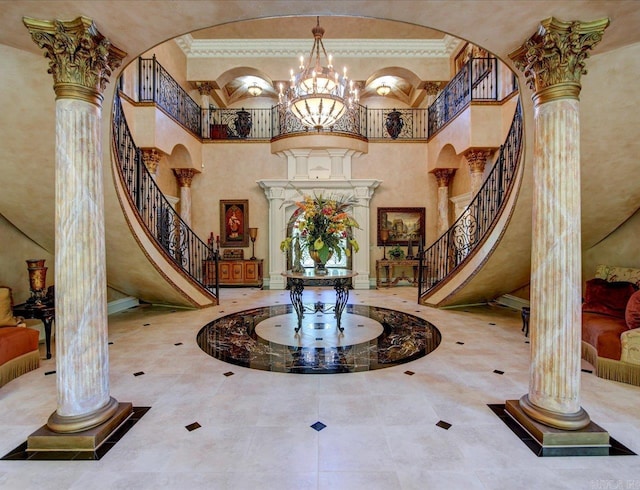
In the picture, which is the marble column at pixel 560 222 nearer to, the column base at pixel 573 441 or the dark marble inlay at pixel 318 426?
the column base at pixel 573 441

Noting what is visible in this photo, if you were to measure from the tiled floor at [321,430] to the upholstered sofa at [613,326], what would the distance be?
199mm

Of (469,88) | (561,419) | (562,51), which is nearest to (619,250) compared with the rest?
(561,419)

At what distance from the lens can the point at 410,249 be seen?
10.5 m

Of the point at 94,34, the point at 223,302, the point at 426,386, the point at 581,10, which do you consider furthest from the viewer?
the point at 223,302

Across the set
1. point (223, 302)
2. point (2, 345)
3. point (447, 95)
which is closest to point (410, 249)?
point (447, 95)

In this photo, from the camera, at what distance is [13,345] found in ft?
12.9

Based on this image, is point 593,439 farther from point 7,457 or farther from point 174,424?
point 7,457

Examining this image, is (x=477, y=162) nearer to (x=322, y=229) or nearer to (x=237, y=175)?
(x=322, y=229)

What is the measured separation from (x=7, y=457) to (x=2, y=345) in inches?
71.4

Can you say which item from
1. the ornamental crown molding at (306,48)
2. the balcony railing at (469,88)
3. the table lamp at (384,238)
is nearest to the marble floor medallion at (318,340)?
the table lamp at (384,238)

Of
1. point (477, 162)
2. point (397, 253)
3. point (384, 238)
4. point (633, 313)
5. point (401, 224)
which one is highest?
point (477, 162)

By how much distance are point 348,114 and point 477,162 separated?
420cm

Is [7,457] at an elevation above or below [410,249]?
below

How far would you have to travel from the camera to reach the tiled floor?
2299 mm
